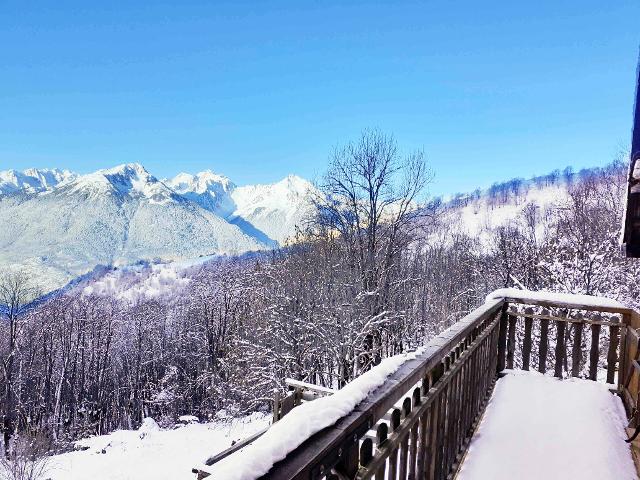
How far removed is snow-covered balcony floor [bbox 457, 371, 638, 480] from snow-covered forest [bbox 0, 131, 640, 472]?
11219mm

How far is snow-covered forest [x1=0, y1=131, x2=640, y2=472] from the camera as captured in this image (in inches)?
742

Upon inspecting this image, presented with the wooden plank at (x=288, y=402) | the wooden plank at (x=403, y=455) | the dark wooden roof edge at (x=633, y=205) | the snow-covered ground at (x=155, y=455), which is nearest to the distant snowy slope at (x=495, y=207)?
the snow-covered ground at (x=155, y=455)

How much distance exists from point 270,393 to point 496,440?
18.0m

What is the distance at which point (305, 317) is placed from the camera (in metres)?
22.2

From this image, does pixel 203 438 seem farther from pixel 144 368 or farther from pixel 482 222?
pixel 482 222

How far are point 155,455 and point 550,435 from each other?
18.2m

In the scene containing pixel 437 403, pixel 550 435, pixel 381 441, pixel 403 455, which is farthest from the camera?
pixel 550 435

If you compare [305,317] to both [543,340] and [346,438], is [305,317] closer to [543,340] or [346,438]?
[543,340]

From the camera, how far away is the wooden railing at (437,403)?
1231 millimetres

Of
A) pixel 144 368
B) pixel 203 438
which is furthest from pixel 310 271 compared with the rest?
pixel 144 368

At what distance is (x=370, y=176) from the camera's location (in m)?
21.0

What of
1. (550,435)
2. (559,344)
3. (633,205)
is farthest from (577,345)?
(633,205)

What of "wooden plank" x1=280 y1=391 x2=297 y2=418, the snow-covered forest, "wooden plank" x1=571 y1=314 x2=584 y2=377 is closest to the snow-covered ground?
the snow-covered forest

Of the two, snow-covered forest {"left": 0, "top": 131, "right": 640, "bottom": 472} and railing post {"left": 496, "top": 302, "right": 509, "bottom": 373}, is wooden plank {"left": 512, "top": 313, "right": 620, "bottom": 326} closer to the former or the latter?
railing post {"left": 496, "top": 302, "right": 509, "bottom": 373}
